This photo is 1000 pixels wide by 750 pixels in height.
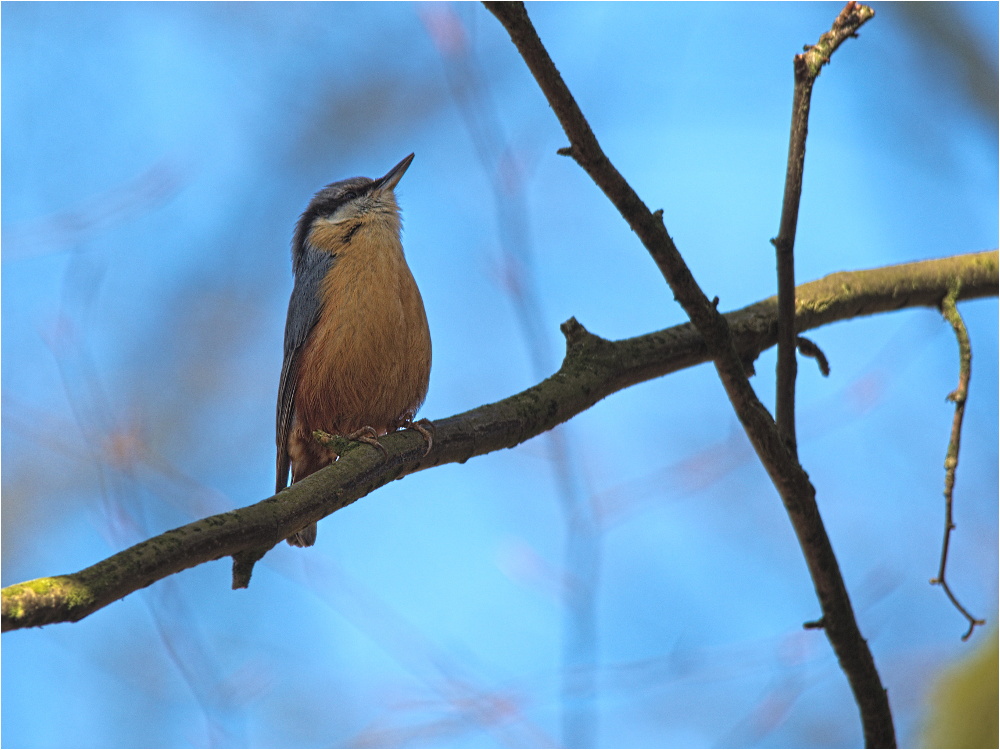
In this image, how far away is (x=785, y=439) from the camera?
293 cm

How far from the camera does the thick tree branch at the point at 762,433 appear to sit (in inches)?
101

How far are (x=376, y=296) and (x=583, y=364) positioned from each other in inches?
44.0

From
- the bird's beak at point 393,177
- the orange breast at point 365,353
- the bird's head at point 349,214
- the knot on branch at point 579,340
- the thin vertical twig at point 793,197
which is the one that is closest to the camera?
the thin vertical twig at point 793,197

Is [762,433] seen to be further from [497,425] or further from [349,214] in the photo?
[349,214]

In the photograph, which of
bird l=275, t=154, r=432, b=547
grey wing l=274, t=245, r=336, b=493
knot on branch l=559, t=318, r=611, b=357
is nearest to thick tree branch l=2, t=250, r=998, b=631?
knot on branch l=559, t=318, r=611, b=357

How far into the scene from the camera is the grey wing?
3.96m

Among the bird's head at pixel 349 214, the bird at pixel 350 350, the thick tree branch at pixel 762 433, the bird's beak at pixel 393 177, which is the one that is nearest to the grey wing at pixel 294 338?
the bird at pixel 350 350

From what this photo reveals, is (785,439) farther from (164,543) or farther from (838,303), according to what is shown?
(164,543)

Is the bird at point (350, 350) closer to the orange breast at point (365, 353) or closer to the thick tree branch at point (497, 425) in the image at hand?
the orange breast at point (365, 353)

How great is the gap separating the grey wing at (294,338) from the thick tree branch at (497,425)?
4.48 ft

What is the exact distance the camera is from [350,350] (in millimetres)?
3711

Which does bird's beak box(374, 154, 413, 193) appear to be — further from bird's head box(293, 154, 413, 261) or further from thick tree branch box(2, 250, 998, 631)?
thick tree branch box(2, 250, 998, 631)

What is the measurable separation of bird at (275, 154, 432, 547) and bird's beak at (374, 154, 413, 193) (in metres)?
0.40

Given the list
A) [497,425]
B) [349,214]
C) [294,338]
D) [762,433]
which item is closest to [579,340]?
[497,425]
